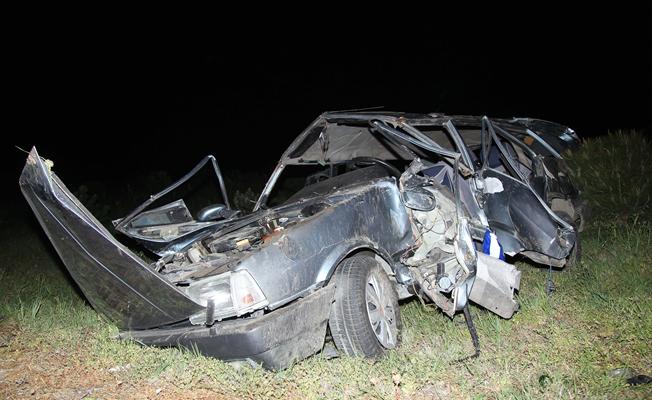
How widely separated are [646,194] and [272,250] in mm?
5434

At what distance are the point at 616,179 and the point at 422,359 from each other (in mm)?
4340

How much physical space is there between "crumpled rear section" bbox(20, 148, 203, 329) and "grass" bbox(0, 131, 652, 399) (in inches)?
17.5

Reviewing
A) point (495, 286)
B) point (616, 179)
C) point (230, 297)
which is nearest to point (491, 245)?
point (495, 286)

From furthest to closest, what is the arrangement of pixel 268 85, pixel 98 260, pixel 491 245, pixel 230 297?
pixel 268 85, pixel 491 245, pixel 230 297, pixel 98 260

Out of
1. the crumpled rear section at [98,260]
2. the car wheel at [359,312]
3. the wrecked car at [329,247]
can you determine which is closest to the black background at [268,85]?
the wrecked car at [329,247]

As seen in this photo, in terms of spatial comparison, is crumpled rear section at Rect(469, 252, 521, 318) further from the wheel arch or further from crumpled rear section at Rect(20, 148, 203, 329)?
crumpled rear section at Rect(20, 148, 203, 329)

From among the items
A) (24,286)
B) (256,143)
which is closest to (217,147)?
(256,143)

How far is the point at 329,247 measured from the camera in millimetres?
4031

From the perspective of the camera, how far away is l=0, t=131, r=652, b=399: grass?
12.2 ft

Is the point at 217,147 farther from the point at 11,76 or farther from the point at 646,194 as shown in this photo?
the point at 646,194

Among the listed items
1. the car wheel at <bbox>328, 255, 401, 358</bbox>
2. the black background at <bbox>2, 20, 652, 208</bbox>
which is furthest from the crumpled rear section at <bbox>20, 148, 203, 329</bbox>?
the black background at <bbox>2, 20, 652, 208</bbox>

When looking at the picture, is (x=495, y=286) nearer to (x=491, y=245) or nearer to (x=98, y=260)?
(x=491, y=245)

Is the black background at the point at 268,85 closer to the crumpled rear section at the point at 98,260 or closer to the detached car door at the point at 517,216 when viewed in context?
the detached car door at the point at 517,216

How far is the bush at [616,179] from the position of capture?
709cm
